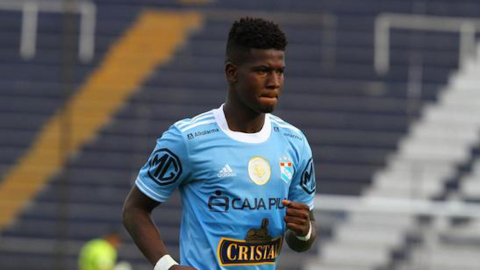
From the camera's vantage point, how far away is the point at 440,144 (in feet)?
47.3

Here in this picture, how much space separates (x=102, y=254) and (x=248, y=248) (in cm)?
879

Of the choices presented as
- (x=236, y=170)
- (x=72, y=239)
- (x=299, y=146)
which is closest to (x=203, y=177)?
(x=236, y=170)

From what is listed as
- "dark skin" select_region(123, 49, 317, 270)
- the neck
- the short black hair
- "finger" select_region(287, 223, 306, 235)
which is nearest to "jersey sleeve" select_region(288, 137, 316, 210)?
"dark skin" select_region(123, 49, 317, 270)

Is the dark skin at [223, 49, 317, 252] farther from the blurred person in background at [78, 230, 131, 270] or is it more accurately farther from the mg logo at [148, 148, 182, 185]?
the blurred person in background at [78, 230, 131, 270]

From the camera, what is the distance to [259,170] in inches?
158

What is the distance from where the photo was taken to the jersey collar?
4.06m

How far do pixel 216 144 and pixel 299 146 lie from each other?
36 centimetres

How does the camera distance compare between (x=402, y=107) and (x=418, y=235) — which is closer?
(x=418, y=235)

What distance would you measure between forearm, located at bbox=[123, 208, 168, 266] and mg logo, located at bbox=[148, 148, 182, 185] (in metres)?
0.15

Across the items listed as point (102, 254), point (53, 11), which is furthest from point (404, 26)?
point (102, 254)

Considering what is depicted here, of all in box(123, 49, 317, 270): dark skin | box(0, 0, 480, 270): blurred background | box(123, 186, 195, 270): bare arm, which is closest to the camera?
box(123, 49, 317, 270): dark skin

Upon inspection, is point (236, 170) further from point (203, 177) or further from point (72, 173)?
point (72, 173)

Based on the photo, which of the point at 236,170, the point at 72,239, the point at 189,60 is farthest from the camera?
the point at 189,60

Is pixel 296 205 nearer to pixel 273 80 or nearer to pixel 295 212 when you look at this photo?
pixel 295 212
